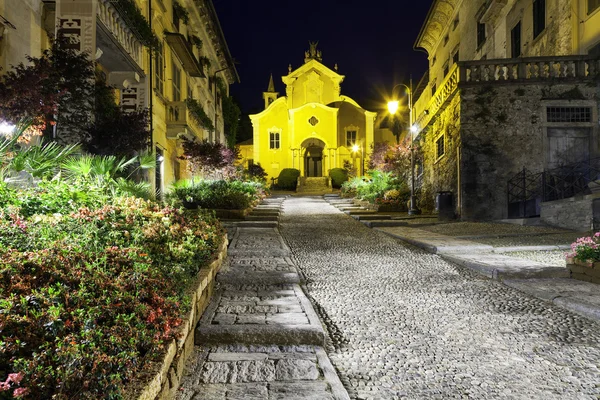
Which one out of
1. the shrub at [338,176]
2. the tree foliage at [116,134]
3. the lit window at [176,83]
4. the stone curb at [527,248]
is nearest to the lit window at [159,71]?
the lit window at [176,83]

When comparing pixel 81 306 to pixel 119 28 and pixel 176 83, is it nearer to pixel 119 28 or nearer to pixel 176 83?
pixel 119 28

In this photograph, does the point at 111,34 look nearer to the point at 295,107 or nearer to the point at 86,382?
the point at 86,382

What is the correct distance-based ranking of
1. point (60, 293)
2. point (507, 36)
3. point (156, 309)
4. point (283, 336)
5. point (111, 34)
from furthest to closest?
point (507, 36)
point (111, 34)
point (283, 336)
point (156, 309)
point (60, 293)

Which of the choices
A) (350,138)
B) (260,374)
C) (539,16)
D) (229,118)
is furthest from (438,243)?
(350,138)

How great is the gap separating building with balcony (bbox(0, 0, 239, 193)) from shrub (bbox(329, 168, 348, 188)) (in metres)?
13.1

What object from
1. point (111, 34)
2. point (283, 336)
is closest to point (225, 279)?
point (283, 336)

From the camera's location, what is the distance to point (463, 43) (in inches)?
903

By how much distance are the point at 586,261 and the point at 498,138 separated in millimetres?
9469

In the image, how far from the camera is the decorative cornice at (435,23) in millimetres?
24844

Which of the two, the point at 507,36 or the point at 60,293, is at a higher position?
the point at 507,36

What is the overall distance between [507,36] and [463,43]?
168 inches

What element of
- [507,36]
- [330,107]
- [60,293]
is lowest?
[60,293]

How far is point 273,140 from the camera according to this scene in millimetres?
45750

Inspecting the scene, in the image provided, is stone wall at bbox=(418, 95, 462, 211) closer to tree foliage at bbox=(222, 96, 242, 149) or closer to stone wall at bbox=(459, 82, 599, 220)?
stone wall at bbox=(459, 82, 599, 220)
